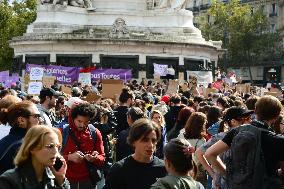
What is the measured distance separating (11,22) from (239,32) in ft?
96.2

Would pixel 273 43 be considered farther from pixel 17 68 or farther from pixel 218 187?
pixel 218 187

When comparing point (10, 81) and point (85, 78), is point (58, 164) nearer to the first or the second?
point (85, 78)

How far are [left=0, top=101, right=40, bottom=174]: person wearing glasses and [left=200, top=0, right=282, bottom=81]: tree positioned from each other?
74958 mm

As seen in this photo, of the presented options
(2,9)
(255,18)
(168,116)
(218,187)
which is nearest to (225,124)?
(218,187)

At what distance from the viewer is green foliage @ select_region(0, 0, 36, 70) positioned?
197 feet

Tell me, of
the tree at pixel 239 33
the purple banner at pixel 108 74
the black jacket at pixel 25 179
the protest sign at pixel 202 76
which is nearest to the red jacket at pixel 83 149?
the black jacket at pixel 25 179

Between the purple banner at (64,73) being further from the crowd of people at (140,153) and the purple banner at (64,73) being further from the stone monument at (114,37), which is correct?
the crowd of people at (140,153)

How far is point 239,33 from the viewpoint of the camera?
8150 centimetres

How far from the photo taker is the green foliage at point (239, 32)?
268ft

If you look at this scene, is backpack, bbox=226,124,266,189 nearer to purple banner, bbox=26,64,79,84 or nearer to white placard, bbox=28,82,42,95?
white placard, bbox=28,82,42,95

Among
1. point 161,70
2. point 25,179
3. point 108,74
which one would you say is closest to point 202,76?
point 108,74

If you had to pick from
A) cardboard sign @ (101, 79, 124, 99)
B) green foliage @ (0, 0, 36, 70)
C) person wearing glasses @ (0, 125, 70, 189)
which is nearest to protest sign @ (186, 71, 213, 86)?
cardboard sign @ (101, 79, 124, 99)

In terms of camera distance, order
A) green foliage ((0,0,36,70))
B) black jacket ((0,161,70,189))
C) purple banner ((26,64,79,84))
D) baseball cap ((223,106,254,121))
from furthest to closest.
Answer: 1. green foliage ((0,0,36,70))
2. purple banner ((26,64,79,84))
3. baseball cap ((223,106,254,121))
4. black jacket ((0,161,70,189))

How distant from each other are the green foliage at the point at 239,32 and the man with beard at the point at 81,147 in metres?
73.5
